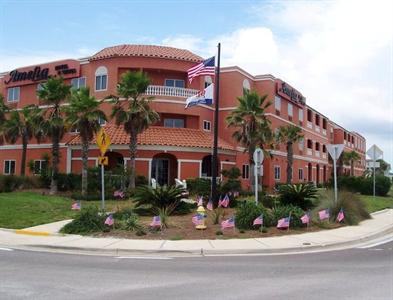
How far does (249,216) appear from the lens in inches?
645

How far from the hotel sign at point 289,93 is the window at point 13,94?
25522 mm

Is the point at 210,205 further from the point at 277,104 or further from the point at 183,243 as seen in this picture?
the point at 277,104

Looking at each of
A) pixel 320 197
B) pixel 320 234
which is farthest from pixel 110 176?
pixel 320 234

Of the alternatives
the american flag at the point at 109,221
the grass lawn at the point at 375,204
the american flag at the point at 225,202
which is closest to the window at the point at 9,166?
the american flag at the point at 225,202

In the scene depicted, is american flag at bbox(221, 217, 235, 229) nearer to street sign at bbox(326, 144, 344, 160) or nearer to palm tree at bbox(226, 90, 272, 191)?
street sign at bbox(326, 144, 344, 160)

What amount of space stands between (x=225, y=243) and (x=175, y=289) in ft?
19.2

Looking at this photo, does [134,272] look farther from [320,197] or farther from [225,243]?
[320,197]

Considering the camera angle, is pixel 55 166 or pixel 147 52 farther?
pixel 147 52

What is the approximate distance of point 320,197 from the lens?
20.3m

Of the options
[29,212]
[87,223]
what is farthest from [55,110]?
[87,223]

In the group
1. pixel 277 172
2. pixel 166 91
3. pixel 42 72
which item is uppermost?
pixel 42 72

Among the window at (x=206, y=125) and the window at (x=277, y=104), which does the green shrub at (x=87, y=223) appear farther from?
the window at (x=277, y=104)

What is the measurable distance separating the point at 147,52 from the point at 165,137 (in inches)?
310

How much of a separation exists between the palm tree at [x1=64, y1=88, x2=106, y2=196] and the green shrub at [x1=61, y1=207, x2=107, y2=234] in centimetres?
1306
